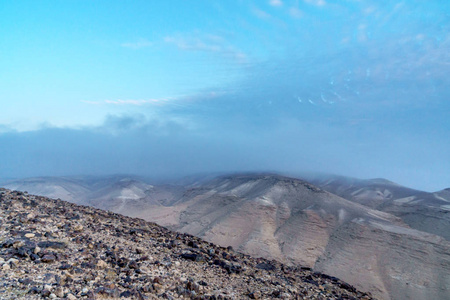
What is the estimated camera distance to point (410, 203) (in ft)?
214

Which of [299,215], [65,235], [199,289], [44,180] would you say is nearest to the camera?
[199,289]

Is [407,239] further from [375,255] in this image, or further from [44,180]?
[44,180]

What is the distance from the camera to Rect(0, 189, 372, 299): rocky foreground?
735 cm

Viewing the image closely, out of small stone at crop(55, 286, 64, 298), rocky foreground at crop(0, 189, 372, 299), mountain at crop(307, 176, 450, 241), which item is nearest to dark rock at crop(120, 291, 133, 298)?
rocky foreground at crop(0, 189, 372, 299)

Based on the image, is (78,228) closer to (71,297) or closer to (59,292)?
(59,292)

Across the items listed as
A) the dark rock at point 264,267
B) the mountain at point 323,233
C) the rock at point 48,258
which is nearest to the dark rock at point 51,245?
the rock at point 48,258

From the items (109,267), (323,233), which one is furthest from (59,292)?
(323,233)

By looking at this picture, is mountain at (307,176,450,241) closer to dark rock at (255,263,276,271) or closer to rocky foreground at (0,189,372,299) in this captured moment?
dark rock at (255,263,276,271)

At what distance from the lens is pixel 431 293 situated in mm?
34031

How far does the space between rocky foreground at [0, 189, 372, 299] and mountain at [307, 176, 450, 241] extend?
48.0m

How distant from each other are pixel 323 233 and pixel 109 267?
1803 inches

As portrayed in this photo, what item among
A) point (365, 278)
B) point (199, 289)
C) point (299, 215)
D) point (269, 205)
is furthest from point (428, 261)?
point (199, 289)

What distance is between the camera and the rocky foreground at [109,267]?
24.1ft

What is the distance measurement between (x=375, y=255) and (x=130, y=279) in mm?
42963
